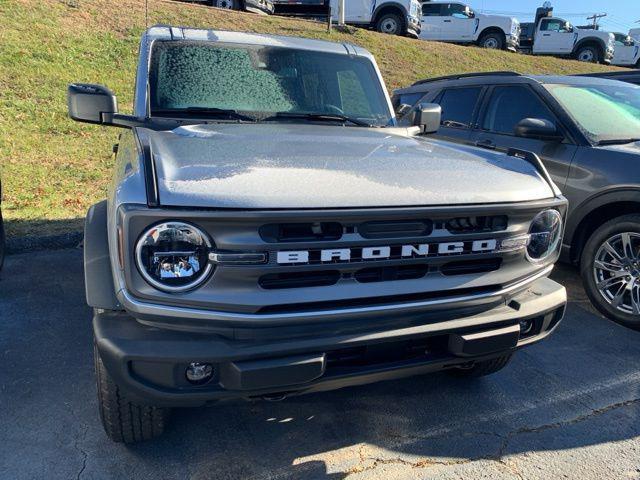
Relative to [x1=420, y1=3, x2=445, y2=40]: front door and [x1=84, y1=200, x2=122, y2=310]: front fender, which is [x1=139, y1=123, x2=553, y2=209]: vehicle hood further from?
[x1=420, y1=3, x2=445, y2=40]: front door

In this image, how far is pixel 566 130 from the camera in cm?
432

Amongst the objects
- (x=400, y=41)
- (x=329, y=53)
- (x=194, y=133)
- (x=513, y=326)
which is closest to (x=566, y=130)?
(x=329, y=53)

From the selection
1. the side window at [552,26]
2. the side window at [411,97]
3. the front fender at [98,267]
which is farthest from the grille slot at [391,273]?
the side window at [552,26]

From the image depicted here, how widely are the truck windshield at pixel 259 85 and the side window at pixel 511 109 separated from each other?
1.84m

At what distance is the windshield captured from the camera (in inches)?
169

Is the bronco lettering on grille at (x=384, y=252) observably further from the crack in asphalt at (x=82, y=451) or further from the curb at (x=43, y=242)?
the curb at (x=43, y=242)

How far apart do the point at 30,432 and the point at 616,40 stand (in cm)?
2668

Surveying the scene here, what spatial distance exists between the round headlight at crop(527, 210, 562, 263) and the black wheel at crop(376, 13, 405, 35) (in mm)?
17120

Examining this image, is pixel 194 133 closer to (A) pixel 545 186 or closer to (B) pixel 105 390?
(B) pixel 105 390

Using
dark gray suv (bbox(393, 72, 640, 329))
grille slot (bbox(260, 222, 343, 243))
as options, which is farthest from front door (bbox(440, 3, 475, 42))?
grille slot (bbox(260, 222, 343, 243))

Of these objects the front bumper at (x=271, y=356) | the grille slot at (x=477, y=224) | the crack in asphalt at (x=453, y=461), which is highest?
the grille slot at (x=477, y=224)

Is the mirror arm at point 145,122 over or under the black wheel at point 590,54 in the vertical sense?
under

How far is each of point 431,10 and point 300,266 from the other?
21.4 metres

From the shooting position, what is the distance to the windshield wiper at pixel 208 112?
3.00 metres
